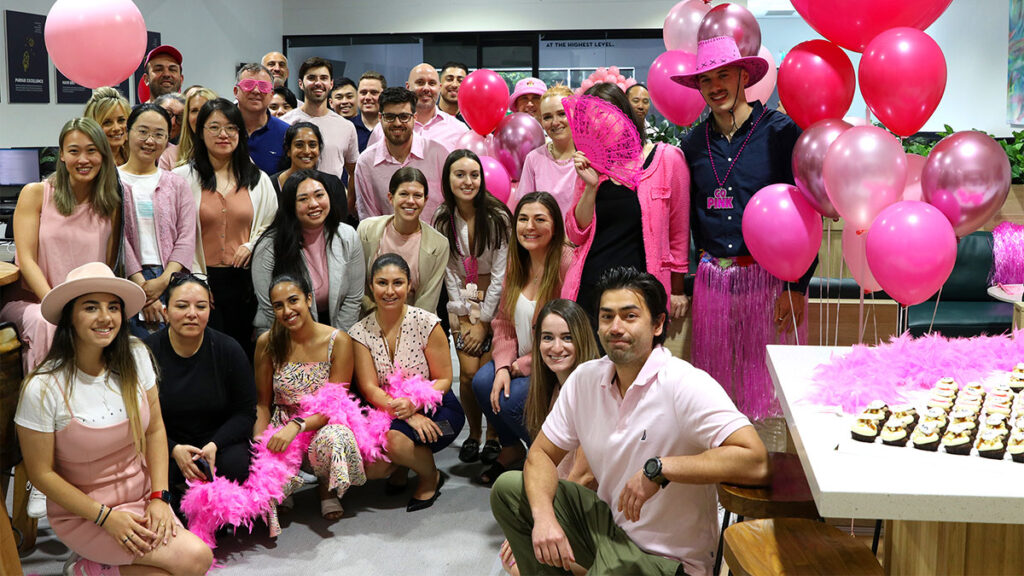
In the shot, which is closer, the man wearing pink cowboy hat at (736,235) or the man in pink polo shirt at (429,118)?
the man wearing pink cowboy hat at (736,235)

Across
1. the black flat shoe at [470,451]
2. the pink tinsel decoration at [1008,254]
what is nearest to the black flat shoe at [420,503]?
the black flat shoe at [470,451]

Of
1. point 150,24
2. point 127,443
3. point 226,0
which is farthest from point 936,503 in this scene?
point 226,0

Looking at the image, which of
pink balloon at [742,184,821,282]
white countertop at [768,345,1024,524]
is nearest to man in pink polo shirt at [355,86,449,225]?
pink balloon at [742,184,821,282]

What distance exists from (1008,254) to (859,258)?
2369mm

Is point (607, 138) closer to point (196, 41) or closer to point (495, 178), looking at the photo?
point (495, 178)

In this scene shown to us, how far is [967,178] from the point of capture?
8.50 feet

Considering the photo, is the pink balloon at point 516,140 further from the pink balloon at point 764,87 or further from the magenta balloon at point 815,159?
the magenta balloon at point 815,159

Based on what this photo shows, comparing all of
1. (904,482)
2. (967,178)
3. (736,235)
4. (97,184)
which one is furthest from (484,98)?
(904,482)

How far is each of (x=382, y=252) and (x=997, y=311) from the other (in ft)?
10.7

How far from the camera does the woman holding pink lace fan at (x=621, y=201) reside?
3.32m

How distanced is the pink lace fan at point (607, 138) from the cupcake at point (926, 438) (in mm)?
1647

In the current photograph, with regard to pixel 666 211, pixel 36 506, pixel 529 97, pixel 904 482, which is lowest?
pixel 36 506

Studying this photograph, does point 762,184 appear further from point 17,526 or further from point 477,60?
point 477,60

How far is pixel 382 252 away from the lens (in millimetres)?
3949
